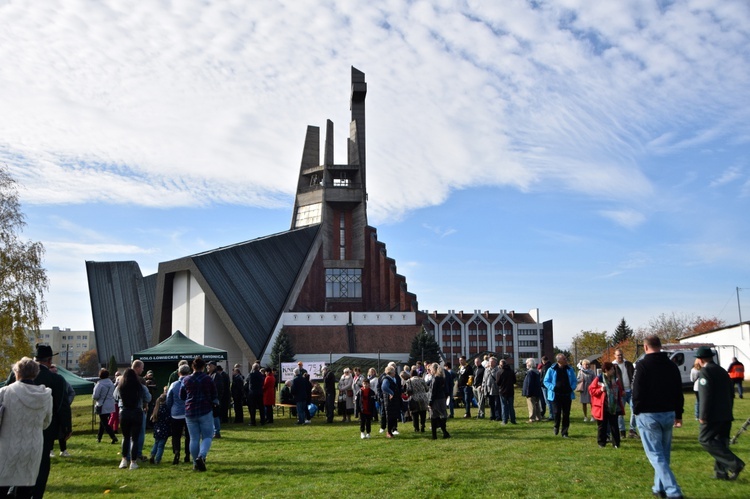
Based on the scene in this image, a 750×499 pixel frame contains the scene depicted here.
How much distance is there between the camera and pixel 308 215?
59312mm

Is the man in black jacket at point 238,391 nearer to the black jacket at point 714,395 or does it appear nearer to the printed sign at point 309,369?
the printed sign at point 309,369

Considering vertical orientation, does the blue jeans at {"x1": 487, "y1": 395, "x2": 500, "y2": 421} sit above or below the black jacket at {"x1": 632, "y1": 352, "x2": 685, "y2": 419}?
below

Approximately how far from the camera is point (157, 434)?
10.2 metres

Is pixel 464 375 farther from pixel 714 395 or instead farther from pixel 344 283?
pixel 344 283

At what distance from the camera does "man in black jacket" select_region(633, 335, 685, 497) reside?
6492mm

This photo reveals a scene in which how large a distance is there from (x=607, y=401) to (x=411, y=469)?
3.29 m

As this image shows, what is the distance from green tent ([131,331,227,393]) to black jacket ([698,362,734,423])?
47.7ft

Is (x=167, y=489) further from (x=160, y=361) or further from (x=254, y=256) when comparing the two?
(x=254, y=256)

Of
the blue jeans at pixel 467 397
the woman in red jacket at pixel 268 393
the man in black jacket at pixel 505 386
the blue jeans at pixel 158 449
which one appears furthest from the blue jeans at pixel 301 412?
the blue jeans at pixel 158 449

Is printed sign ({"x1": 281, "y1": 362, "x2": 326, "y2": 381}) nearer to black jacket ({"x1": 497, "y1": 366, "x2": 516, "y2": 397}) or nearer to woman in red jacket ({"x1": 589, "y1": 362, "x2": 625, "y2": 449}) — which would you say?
black jacket ({"x1": 497, "y1": 366, "x2": 516, "y2": 397})

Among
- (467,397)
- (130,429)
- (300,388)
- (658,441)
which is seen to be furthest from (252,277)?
(658,441)

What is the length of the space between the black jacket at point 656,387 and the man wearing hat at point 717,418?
0.87 m

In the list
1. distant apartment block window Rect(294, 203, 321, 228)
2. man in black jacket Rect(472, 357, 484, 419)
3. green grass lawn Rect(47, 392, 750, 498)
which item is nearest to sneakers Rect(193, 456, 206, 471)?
green grass lawn Rect(47, 392, 750, 498)

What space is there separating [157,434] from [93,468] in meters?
1.04
